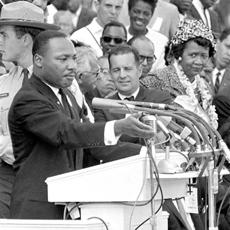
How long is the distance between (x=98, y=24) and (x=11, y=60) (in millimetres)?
3495

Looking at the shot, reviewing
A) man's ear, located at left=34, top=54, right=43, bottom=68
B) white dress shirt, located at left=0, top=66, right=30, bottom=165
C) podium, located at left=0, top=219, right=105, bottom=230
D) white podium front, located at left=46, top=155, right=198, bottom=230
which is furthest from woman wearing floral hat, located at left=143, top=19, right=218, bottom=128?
podium, located at left=0, top=219, right=105, bottom=230

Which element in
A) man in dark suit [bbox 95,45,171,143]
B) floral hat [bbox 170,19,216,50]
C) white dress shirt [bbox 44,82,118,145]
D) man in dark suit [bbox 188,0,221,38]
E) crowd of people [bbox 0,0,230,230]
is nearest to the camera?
white dress shirt [bbox 44,82,118,145]

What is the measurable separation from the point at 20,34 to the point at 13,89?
450mm

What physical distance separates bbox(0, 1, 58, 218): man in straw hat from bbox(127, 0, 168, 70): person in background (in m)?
3.27

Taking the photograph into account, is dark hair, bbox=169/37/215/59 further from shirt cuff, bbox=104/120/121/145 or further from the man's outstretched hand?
the man's outstretched hand

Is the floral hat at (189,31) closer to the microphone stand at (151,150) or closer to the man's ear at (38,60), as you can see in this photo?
the man's ear at (38,60)

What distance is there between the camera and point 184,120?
5.57 m

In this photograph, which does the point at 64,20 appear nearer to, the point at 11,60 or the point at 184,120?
the point at 11,60

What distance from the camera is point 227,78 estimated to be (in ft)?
31.6

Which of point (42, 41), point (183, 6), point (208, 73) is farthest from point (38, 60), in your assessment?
point (183, 6)

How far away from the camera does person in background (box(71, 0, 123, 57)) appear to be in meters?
10.5

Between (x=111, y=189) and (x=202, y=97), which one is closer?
(x=111, y=189)

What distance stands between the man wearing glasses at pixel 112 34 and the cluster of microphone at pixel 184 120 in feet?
14.1

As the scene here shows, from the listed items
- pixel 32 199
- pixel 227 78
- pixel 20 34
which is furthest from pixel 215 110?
pixel 32 199
